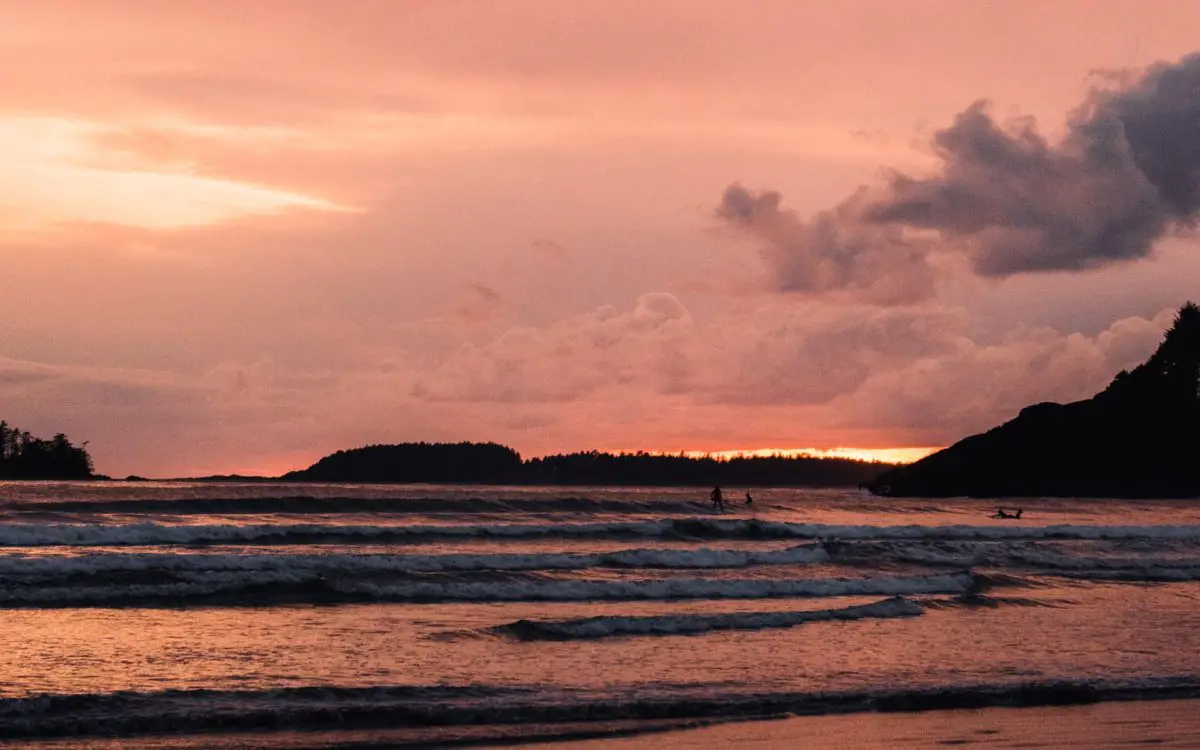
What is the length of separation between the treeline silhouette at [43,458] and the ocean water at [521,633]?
315ft

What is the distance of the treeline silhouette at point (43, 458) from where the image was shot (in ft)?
433

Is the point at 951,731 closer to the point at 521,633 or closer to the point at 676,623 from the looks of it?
the point at 676,623

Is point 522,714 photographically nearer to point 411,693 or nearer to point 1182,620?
point 411,693

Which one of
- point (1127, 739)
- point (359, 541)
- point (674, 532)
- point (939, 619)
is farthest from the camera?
point (674, 532)

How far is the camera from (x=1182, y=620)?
83.5 ft

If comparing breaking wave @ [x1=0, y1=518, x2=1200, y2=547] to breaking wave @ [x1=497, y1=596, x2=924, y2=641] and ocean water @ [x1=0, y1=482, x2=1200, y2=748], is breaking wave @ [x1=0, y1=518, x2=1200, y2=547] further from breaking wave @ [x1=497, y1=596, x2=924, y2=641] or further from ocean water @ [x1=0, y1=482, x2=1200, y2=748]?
breaking wave @ [x1=497, y1=596, x2=924, y2=641]

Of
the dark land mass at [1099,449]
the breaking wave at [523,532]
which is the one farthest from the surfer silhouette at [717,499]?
the dark land mass at [1099,449]

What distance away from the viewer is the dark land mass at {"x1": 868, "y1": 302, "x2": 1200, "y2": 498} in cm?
11900

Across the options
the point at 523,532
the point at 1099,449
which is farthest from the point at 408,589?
the point at 1099,449

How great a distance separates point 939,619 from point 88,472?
127496 millimetres

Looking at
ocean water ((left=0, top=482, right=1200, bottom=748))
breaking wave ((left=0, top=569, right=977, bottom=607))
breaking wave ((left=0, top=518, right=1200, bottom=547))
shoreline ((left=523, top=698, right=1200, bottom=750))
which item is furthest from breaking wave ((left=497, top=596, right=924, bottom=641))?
breaking wave ((left=0, top=518, right=1200, bottom=547))

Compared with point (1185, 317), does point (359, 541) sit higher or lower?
lower

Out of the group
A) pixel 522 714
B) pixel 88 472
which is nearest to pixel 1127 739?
pixel 522 714

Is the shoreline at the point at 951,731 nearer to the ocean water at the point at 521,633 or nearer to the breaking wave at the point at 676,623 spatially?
the ocean water at the point at 521,633
